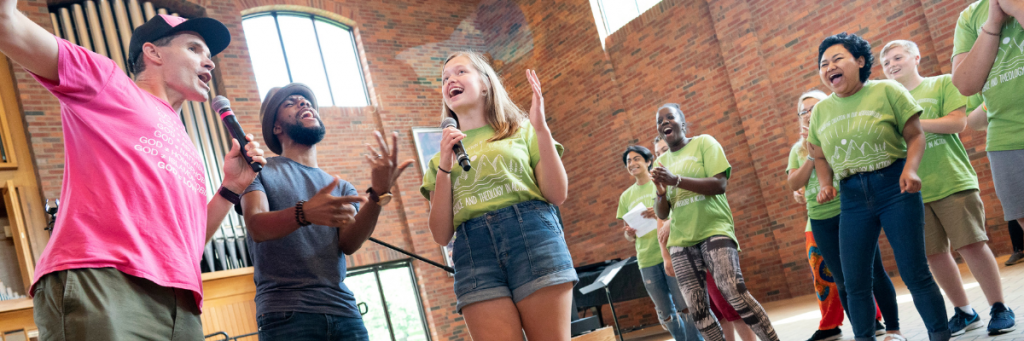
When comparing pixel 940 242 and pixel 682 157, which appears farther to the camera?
pixel 682 157

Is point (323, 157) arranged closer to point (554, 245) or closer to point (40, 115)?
point (40, 115)

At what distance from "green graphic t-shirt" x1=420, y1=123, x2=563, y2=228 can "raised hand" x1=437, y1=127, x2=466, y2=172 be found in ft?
0.24

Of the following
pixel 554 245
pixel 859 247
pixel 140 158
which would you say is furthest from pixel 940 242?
pixel 140 158

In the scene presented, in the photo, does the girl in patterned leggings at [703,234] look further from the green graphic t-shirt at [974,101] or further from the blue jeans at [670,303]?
the green graphic t-shirt at [974,101]

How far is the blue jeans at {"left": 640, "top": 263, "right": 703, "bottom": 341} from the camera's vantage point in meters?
4.17

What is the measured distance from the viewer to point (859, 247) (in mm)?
2650

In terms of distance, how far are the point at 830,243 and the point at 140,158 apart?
10.6 ft

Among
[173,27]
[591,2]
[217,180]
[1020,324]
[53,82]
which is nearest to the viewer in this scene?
[53,82]

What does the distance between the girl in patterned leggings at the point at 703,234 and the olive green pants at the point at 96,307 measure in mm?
2391

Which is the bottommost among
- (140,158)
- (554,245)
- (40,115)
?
(554,245)

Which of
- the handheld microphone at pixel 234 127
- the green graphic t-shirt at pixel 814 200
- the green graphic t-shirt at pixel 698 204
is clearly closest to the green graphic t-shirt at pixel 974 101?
the green graphic t-shirt at pixel 814 200

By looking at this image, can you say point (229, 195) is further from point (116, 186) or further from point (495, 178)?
point (495, 178)

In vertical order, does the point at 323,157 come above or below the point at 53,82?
above

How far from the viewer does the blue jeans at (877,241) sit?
101 inches
